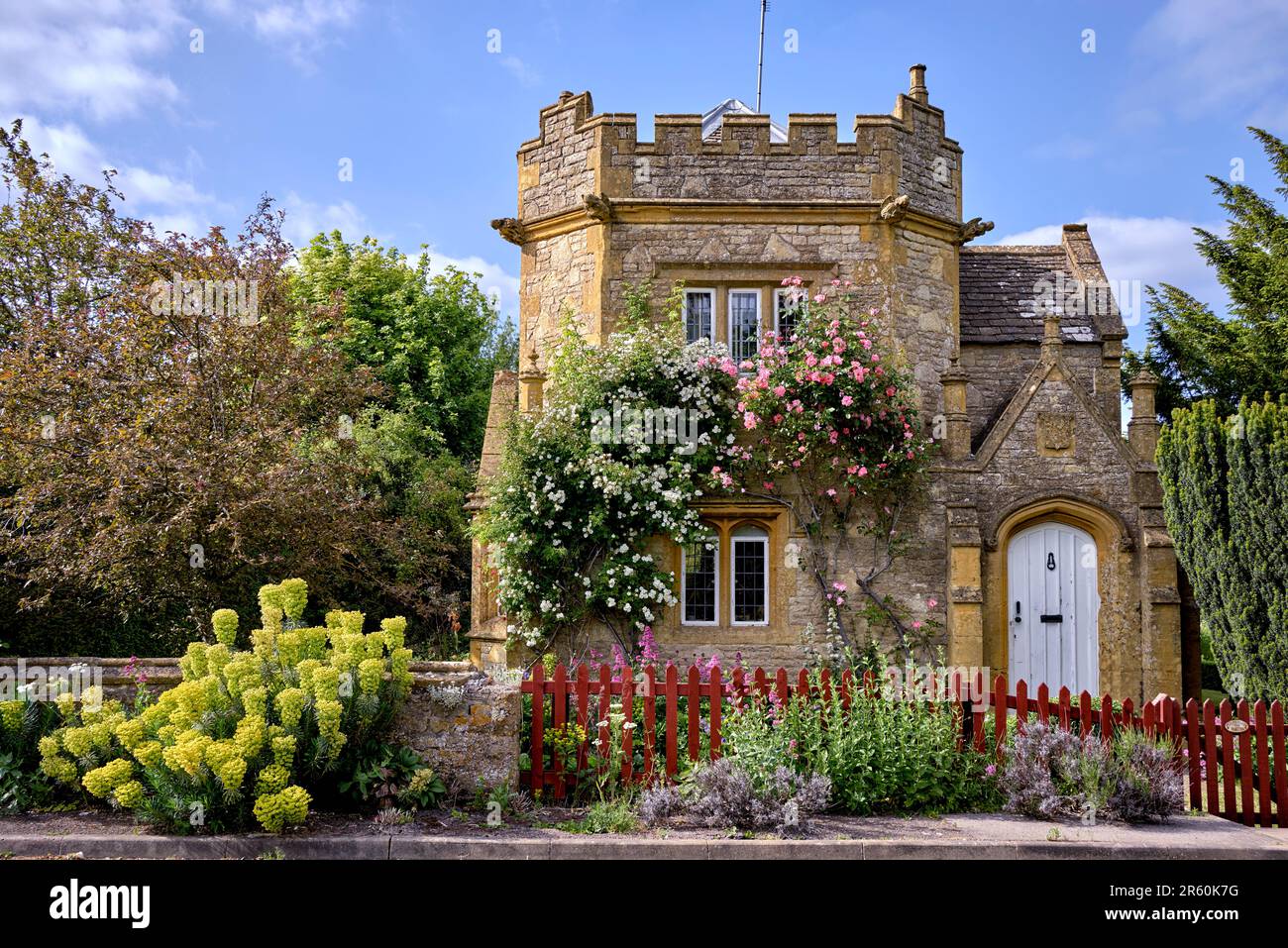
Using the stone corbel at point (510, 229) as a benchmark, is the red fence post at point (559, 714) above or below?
below

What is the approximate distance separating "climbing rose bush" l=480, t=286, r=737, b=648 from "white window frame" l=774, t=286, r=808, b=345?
3.79 feet

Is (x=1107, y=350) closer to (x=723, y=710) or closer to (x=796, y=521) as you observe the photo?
(x=796, y=521)

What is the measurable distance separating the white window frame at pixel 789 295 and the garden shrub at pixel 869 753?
616 centimetres

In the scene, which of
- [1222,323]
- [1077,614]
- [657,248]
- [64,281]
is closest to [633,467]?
[657,248]

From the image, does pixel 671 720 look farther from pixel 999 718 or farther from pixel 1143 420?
pixel 1143 420

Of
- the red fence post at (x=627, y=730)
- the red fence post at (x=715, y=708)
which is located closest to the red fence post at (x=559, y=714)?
the red fence post at (x=627, y=730)

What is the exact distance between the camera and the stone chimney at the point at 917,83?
535 inches

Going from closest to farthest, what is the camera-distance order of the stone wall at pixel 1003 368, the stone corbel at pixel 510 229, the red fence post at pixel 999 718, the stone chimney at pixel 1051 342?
the red fence post at pixel 999 718 < the stone chimney at pixel 1051 342 < the stone corbel at pixel 510 229 < the stone wall at pixel 1003 368

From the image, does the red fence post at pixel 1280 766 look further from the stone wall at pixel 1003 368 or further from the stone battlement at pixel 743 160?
the stone battlement at pixel 743 160

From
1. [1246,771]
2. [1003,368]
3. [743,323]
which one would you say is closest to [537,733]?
[1246,771]

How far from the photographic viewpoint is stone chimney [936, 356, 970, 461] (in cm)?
1254

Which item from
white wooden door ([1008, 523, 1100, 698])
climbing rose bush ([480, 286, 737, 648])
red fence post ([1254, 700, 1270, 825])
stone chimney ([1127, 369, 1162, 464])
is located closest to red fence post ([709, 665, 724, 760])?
climbing rose bush ([480, 286, 737, 648])

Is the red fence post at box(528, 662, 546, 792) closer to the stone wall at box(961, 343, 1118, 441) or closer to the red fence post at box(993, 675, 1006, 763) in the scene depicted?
the red fence post at box(993, 675, 1006, 763)

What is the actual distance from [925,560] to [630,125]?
7200 millimetres
